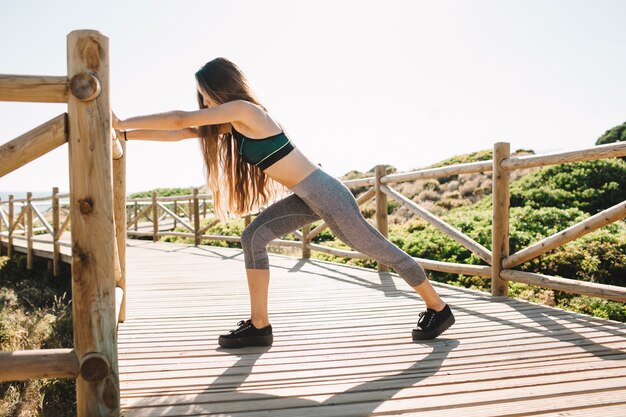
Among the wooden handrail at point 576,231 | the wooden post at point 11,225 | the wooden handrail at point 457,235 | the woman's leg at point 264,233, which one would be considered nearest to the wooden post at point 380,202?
the wooden handrail at point 457,235

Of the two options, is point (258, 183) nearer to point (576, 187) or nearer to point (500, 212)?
point (500, 212)

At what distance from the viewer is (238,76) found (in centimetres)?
257

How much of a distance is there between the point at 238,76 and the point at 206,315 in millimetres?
2082

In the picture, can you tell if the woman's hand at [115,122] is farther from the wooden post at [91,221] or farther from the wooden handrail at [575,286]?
the wooden handrail at [575,286]

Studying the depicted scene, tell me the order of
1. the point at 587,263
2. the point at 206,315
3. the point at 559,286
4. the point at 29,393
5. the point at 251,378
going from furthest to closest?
the point at 587,263, the point at 29,393, the point at 206,315, the point at 559,286, the point at 251,378

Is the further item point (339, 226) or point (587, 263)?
point (587, 263)

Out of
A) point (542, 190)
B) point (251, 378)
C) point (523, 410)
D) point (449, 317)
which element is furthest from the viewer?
point (542, 190)

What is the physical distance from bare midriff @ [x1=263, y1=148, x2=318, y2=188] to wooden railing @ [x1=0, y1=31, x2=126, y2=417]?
0.93 meters

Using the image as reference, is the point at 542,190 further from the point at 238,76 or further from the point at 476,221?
the point at 238,76

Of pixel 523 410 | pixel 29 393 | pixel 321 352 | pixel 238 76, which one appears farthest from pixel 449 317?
pixel 29 393

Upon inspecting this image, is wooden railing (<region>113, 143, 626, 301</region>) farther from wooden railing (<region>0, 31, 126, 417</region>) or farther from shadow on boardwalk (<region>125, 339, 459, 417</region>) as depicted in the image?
wooden railing (<region>0, 31, 126, 417</region>)

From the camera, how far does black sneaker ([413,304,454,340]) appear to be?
2973 mm

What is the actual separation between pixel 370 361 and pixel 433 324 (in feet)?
1.80

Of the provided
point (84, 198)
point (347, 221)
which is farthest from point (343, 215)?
point (84, 198)
